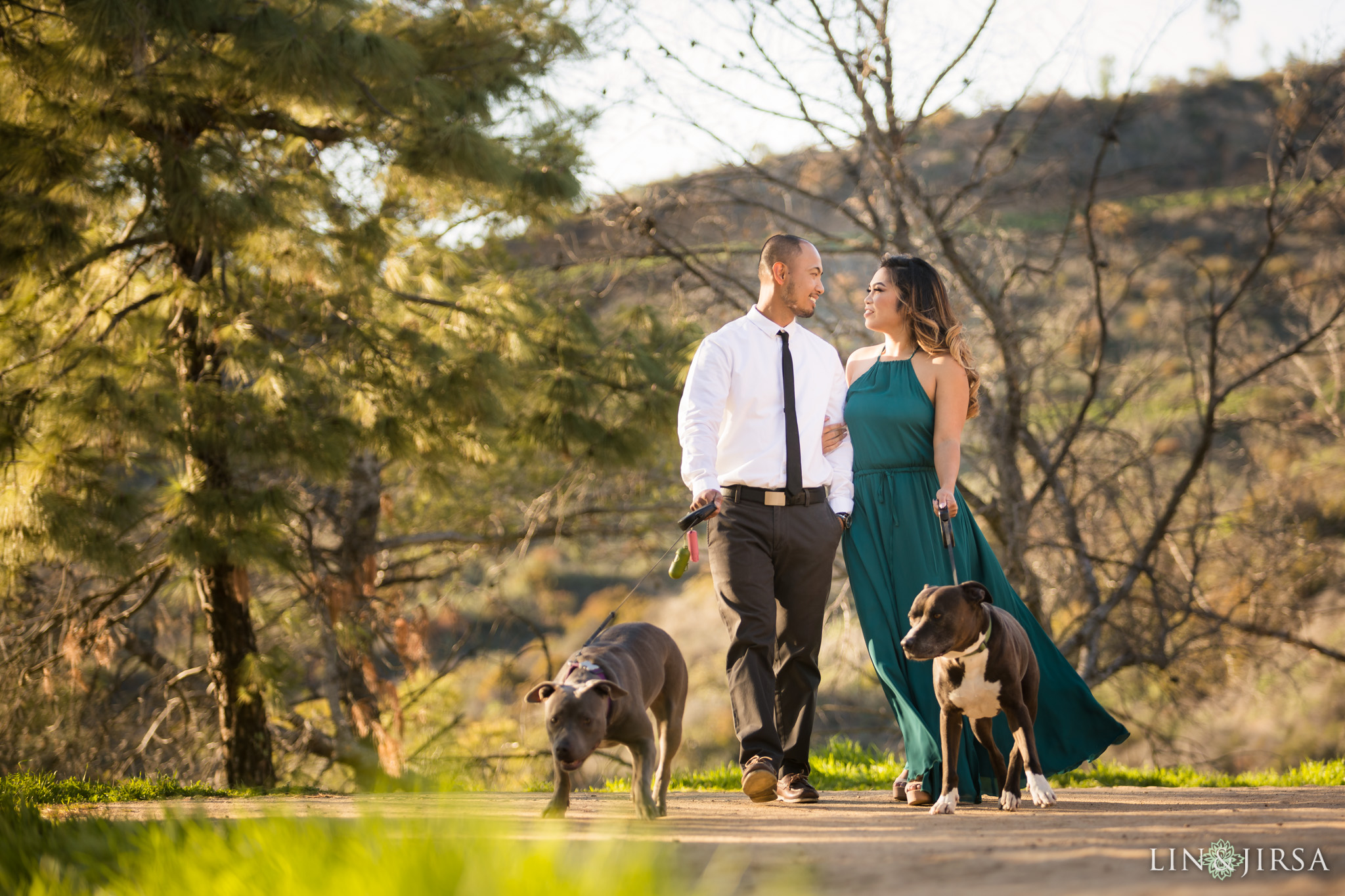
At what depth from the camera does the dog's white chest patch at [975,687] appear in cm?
350

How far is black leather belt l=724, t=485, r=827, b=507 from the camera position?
12.7ft

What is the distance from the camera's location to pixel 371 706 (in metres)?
8.40

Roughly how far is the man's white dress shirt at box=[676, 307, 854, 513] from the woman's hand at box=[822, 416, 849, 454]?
3 cm

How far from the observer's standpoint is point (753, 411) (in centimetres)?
392

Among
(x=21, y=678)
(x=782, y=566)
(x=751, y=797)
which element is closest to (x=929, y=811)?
(x=751, y=797)

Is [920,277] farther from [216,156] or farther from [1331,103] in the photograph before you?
[1331,103]

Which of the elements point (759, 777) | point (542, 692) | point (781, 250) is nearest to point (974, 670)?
point (759, 777)

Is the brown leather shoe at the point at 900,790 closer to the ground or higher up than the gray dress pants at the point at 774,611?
closer to the ground

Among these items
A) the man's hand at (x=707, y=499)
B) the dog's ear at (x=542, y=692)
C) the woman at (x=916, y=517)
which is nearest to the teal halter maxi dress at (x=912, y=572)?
the woman at (x=916, y=517)

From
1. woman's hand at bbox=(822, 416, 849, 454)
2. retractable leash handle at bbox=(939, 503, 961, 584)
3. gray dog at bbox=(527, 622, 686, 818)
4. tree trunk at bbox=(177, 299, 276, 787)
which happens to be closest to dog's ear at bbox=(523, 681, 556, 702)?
gray dog at bbox=(527, 622, 686, 818)

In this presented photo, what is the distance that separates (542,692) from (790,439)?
1.36 meters

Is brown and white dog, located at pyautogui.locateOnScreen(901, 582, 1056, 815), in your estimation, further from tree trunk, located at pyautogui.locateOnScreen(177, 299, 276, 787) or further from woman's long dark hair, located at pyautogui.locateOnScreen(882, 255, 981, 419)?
tree trunk, located at pyautogui.locateOnScreen(177, 299, 276, 787)

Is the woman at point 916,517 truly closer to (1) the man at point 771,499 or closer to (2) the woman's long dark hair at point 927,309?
(2) the woman's long dark hair at point 927,309

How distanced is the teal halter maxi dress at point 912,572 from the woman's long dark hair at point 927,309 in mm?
154
